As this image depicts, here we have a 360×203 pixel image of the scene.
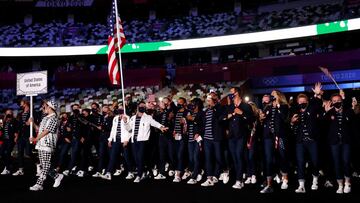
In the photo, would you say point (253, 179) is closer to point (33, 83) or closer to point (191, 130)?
point (191, 130)

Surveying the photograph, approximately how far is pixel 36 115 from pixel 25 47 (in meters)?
17.3

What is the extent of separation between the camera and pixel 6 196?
7.53m

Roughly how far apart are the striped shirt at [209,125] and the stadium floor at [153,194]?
111 cm

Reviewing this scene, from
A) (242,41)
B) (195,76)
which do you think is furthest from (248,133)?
(242,41)

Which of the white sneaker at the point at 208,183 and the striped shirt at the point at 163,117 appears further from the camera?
the striped shirt at the point at 163,117

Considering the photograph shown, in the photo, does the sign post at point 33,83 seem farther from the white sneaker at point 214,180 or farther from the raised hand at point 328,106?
the raised hand at point 328,106

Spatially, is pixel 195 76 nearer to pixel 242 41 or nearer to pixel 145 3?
pixel 242 41

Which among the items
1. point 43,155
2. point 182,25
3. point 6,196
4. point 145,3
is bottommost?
point 6,196

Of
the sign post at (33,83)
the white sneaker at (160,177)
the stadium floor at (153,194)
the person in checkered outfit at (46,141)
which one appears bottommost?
the stadium floor at (153,194)

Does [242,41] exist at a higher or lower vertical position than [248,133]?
higher

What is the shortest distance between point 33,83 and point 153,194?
411 centimetres

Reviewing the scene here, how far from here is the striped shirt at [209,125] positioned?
8.55 m

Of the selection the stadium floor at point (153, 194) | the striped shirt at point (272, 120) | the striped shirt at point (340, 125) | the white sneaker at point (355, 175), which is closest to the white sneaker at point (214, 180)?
the stadium floor at point (153, 194)

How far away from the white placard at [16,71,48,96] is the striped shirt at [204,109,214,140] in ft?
12.8
